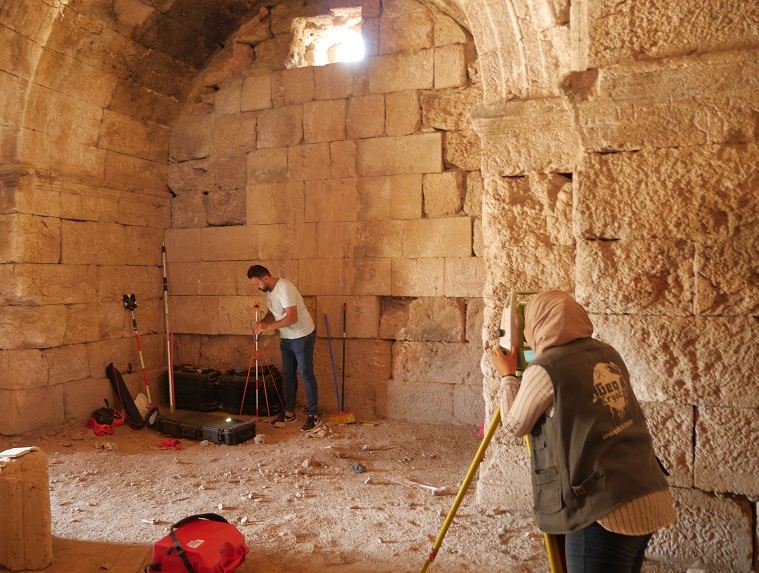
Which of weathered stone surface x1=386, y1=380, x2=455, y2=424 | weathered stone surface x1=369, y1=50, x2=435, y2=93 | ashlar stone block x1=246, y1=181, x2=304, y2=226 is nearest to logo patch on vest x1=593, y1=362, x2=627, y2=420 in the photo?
weathered stone surface x1=386, y1=380, x2=455, y2=424

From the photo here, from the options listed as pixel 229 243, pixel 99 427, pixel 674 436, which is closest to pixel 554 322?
pixel 674 436

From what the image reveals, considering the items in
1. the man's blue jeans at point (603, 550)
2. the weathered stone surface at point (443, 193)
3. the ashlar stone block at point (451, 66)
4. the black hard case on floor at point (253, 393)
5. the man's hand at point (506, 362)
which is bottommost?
the black hard case on floor at point (253, 393)

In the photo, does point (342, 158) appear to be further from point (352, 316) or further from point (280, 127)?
point (352, 316)

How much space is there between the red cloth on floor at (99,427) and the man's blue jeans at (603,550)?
513 cm

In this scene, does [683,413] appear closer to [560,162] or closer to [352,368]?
[560,162]

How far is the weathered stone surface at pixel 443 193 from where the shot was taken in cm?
593

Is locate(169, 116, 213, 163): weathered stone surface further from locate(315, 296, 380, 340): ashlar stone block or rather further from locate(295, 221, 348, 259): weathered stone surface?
locate(315, 296, 380, 340): ashlar stone block

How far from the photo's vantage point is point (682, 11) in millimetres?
2746

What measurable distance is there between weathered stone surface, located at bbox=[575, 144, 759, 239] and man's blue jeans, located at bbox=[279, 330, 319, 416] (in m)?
3.47

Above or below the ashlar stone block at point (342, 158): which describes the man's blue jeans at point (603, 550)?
below

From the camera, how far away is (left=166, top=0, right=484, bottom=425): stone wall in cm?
596

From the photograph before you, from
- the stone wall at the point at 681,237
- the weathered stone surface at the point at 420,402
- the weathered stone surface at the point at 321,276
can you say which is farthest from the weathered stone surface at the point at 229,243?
the stone wall at the point at 681,237

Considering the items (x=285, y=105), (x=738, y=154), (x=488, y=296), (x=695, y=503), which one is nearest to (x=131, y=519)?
(x=488, y=296)

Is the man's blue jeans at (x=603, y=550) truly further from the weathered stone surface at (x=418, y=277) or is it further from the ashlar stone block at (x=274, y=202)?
the ashlar stone block at (x=274, y=202)
